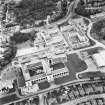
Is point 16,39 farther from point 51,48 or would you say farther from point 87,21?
point 87,21

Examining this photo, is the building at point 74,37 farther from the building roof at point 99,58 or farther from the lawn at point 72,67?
the building roof at point 99,58

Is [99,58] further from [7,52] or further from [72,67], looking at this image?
[7,52]

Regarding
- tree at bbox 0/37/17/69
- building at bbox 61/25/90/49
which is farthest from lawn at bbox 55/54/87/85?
tree at bbox 0/37/17/69

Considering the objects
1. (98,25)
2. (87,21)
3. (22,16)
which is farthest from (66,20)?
(22,16)

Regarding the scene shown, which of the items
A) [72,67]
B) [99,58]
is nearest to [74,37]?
[99,58]

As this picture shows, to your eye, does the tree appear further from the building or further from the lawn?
the building

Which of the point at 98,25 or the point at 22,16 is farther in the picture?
the point at 22,16

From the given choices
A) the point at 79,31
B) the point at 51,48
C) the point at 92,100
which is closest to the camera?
the point at 92,100
